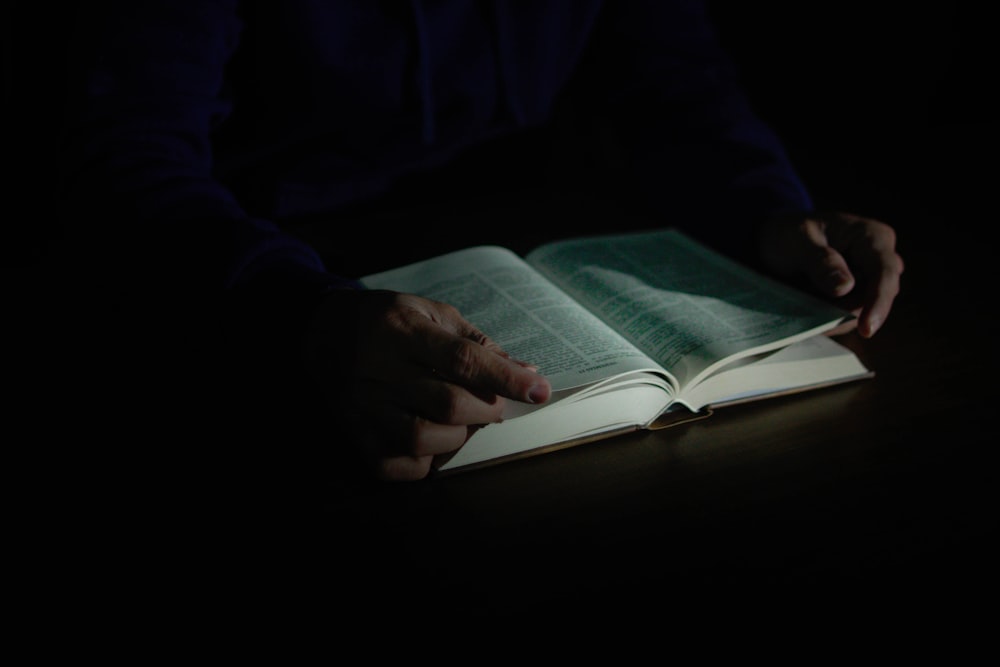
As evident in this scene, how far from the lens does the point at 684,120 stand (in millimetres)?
1116

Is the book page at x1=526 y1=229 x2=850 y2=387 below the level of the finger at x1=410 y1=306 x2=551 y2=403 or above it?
below

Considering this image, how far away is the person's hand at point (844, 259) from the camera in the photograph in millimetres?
718

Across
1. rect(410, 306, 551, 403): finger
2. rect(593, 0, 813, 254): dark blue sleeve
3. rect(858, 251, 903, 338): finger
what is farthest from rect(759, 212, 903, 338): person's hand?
rect(410, 306, 551, 403): finger

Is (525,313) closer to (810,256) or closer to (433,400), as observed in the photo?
(433,400)

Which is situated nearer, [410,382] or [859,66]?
[410,382]

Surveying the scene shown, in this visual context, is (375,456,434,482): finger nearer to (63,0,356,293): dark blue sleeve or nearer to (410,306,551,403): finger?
(410,306,551,403): finger

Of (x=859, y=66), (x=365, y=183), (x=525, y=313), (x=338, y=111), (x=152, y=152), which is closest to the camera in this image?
(x=525, y=313)

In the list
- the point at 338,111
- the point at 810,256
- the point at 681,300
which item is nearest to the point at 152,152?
the point at 338,111

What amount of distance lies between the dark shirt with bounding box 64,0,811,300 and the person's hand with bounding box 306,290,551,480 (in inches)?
4.6

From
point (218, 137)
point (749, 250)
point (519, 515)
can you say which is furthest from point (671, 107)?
point (519, 515)

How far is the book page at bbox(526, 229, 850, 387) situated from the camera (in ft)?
2.01

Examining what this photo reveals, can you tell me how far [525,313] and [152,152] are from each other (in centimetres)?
46

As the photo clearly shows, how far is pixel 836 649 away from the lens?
1.28 ft

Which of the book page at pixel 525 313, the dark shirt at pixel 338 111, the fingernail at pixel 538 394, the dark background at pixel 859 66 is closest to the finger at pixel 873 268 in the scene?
the dark shirt at pixel 338 111
